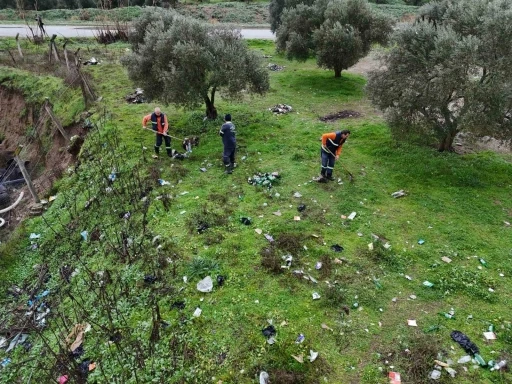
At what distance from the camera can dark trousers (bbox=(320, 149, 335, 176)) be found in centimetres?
1199

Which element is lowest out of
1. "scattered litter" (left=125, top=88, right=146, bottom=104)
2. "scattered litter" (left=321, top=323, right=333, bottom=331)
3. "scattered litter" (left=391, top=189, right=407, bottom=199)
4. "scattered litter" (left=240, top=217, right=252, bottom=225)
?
"scattered litter" (left=321, top=323, right=333, bottom=331)

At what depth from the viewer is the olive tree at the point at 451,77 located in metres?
11.3

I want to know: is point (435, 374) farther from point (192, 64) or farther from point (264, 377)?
point (192, 64)

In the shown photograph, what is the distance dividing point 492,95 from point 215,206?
27.9 feet

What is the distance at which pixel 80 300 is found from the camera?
8.89m

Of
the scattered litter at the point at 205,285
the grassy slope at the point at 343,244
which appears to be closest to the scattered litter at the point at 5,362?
the grassy slope at the point at 343,244

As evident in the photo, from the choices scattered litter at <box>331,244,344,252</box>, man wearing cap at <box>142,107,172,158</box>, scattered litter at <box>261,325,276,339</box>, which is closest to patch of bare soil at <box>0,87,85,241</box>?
man wearing cap at <box>142,107,172,158</box>

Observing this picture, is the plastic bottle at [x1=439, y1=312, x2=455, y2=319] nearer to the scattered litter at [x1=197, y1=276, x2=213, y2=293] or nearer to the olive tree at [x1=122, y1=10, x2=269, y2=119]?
the scattered litter at [x1=197, y1=276, x2=213, y2=293]

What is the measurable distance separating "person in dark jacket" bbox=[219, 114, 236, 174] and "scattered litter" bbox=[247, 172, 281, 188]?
2.94ft

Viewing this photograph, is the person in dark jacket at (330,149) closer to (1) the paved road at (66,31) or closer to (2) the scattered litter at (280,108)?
(2) the scattered litter at (280,108)

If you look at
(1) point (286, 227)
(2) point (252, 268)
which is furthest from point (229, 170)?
(2) point (252, 268)

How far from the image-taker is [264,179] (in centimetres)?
1230

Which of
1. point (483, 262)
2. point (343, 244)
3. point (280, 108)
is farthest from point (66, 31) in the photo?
point (483, 262)

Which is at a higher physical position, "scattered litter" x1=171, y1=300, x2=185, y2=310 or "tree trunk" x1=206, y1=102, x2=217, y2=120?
"tree trunk" x1=206, y1=102, x2=217, y2=120
